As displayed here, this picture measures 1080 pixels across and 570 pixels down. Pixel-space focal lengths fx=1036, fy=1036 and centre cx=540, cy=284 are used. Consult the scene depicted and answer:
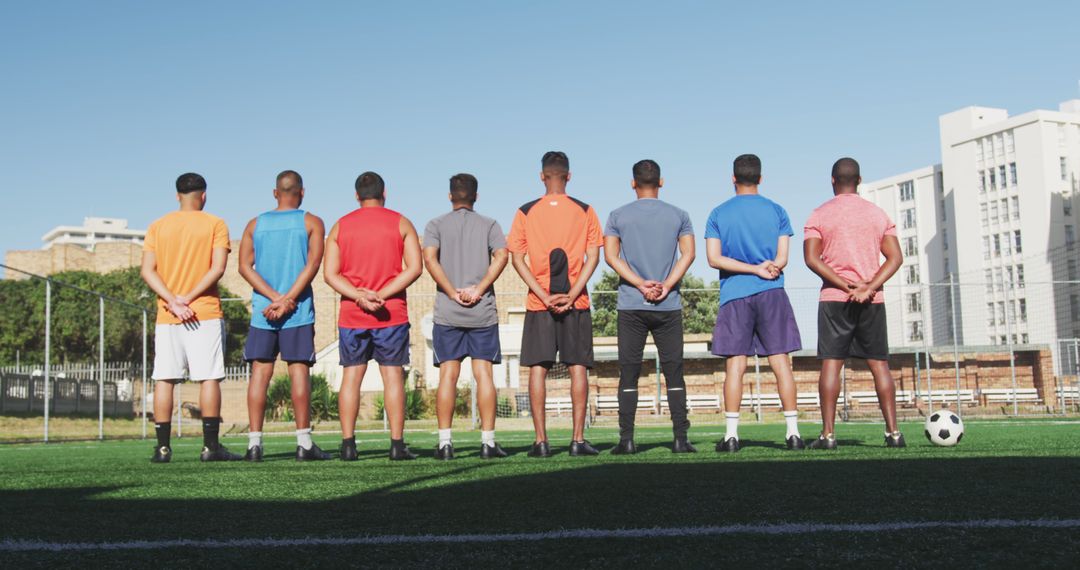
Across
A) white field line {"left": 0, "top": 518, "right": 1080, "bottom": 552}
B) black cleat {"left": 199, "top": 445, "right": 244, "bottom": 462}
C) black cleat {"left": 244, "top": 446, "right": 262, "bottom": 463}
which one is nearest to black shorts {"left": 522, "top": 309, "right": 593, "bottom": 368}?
black cleat {"left": 244, "top": 446, "right": 262, "bottom": 463}

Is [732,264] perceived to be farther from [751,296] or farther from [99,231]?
[99,231]

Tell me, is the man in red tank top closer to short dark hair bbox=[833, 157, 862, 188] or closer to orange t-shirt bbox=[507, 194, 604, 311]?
orange t-shirt bbox=[507, 194, 604, 311]

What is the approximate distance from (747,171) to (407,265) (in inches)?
95.6

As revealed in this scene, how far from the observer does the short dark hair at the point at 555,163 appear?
7.09 meters

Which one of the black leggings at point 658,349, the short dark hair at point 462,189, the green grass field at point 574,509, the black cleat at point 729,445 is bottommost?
the black cleat at point 729,445

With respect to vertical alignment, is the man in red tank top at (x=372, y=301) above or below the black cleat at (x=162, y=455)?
above

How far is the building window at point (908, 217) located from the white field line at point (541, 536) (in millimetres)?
102783

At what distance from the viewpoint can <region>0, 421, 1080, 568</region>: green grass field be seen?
108 inches

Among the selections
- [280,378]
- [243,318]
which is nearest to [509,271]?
[243,318]

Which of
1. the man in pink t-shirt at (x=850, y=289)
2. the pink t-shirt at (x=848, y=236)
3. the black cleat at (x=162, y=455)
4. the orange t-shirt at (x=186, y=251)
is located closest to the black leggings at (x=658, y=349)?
the man in pink t-shirt at (x=850, y=289)

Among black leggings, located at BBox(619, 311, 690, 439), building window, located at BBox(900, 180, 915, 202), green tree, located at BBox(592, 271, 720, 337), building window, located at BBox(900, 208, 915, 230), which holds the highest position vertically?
building window, located at BBox(900, 180, 915, 202)

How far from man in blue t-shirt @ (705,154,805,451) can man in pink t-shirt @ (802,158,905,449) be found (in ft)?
0.68

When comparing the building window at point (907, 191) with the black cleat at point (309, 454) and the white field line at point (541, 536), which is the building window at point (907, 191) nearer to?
the black cleat at point (309, 454)

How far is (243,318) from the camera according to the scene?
54562 mm
